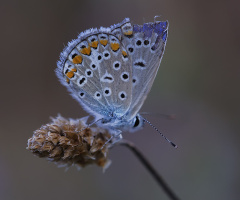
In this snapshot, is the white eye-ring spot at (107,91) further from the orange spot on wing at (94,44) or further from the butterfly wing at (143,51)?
the orange spot on wing at (94,44)

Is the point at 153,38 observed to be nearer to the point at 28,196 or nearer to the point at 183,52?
the point at 183,52

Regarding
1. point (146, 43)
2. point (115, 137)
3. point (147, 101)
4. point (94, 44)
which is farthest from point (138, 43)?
point (147, 101)

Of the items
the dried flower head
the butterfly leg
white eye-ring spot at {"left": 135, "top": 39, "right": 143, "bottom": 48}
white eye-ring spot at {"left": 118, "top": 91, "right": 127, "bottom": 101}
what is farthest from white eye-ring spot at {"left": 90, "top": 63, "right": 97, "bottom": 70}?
the butterfly leg

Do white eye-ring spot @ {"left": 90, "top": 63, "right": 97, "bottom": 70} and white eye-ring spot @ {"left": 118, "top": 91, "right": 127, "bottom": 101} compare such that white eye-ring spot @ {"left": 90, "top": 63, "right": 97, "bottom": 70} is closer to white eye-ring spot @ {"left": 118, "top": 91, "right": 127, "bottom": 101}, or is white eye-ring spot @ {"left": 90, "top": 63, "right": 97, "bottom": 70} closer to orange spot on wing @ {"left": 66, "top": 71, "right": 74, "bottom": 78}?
orange spot on wing @ {"left": 66, "top": 71, "right": 74, "bottom": 78}

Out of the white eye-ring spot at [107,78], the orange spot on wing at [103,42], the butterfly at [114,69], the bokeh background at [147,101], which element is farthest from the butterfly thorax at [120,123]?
the bokeh background at [147,101]

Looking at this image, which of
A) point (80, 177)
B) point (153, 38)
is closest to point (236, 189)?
point (80, 177)

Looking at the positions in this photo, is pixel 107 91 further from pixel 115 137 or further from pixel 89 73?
pixel 115 137

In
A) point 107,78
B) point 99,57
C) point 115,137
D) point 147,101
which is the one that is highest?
point 147,101

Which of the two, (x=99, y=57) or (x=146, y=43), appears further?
(x=99, y=57)
